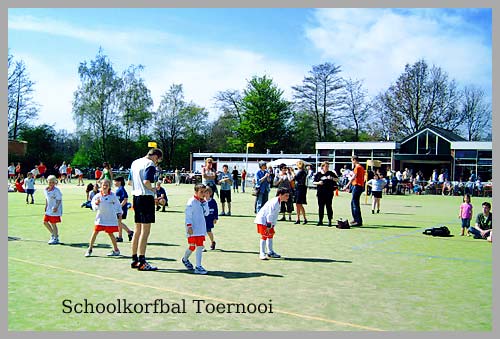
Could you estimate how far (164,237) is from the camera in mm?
12023

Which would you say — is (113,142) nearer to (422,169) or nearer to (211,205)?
(422,169)

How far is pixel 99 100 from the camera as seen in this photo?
196 ft

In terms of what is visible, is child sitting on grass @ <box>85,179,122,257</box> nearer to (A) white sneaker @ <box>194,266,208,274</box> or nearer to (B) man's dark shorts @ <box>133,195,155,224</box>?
(B) man's dark shorts @ <box>133,195,155,224</box>

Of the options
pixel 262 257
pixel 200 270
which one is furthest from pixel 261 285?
pixel 262 257

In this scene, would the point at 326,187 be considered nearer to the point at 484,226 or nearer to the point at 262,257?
the point at 484,226

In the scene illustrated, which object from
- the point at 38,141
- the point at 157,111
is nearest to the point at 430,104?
the point at 157,111

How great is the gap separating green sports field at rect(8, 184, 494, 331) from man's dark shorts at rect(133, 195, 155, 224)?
2.74 ft

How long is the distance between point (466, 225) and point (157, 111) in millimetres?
60816

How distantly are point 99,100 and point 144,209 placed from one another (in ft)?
180

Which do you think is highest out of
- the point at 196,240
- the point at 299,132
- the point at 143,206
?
the point at 299,132

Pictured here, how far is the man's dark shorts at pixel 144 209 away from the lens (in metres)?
8.09

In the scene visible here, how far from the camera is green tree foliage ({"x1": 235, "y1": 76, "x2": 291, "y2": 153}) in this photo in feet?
230

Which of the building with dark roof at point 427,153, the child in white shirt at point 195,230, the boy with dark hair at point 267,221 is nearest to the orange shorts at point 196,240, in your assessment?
the child in white shirt at point 195,230

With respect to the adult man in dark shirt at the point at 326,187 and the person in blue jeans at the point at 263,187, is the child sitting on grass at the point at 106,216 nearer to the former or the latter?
the person in blue jeans at the point at 263,187
